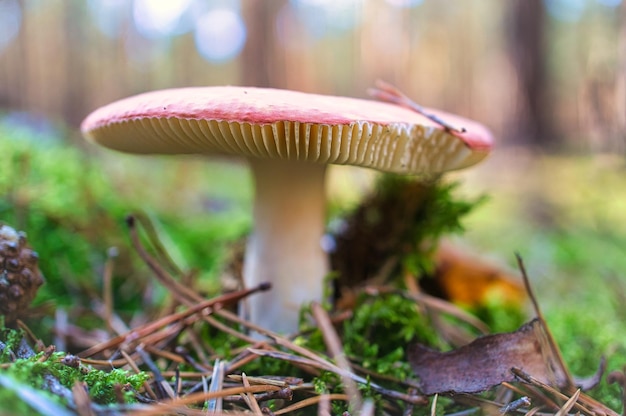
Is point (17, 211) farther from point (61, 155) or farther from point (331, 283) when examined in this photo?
point (331, 283)

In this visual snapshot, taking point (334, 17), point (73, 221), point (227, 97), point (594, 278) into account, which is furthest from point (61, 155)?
point (334, 17)

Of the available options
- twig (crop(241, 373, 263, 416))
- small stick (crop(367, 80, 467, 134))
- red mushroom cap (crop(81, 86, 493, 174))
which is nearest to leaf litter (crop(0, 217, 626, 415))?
twig (crop(241, 373, 263, 416))

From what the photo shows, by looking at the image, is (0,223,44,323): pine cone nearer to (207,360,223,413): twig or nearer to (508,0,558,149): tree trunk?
(207,360,223,413): twig

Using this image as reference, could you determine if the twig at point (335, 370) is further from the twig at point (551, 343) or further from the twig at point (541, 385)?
the twig at point (551, 343)

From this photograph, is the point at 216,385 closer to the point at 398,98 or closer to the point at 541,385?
the point at 541,385

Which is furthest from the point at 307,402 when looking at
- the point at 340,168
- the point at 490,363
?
the point at 340,168

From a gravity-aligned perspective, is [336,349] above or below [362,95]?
below

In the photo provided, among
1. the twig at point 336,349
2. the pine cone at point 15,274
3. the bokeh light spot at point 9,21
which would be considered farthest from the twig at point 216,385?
the bokeh light spot at point 9,21
